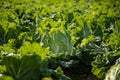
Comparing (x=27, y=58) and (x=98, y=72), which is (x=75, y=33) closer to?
(x=98, y=72)

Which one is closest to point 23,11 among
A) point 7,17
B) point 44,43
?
point 7,17

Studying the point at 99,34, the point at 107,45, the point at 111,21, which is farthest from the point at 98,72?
the point at 111,21

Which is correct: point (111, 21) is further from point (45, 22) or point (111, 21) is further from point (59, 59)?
point (59, 59)

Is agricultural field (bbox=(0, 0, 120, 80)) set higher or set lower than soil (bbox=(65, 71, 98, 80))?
higher

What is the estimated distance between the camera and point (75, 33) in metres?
6.41

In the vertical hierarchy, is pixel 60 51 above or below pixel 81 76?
above

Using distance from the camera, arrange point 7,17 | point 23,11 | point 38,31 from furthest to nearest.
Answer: point 23,11 → point 7,17 → point 38,31

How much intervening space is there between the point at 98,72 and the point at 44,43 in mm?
1196

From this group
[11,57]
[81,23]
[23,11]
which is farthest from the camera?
[23,11]

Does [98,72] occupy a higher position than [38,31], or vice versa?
[38,31]

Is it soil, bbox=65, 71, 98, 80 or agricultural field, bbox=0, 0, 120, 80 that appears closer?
agricultural field, bbox=0, 0, 120, 80

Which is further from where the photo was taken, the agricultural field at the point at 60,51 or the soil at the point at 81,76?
the soil at the point at 81,76

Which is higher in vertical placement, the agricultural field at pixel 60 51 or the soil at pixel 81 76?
the agricultural field at pixel 60 51

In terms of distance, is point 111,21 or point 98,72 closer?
point 98,72
